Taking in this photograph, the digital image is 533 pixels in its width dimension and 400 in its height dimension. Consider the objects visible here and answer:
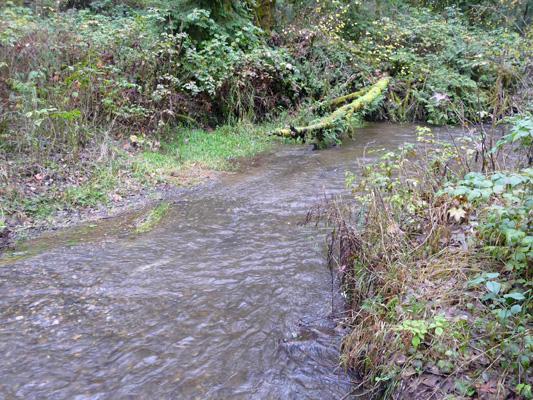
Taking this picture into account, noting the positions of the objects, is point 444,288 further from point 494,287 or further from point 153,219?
point 153,219

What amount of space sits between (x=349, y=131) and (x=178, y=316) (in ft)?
27.1

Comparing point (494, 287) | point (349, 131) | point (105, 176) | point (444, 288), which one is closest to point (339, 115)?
point (349, 131)

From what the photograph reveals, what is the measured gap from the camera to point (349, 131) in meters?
10.8

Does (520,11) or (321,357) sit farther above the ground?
(520,11)

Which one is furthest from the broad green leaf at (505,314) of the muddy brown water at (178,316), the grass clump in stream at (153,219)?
the grass clump in stream at (153,219)

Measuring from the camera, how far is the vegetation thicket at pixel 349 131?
9.01 feet

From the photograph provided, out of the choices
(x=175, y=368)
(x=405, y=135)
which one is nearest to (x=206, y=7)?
(x=405, y=135)

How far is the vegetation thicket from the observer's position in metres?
2.75

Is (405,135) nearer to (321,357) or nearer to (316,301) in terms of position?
(316,301)

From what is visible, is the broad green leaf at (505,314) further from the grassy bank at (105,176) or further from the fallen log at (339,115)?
the fallen log at (339,115)

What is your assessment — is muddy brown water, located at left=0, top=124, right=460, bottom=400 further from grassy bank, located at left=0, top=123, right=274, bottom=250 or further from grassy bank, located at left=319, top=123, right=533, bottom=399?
grassy bank, located at left=0, top=123, right=274, bottom=250

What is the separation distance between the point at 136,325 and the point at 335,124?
25.5 ft

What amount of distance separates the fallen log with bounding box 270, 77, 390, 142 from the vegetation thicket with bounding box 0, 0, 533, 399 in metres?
0.09

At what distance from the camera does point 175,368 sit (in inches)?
125
